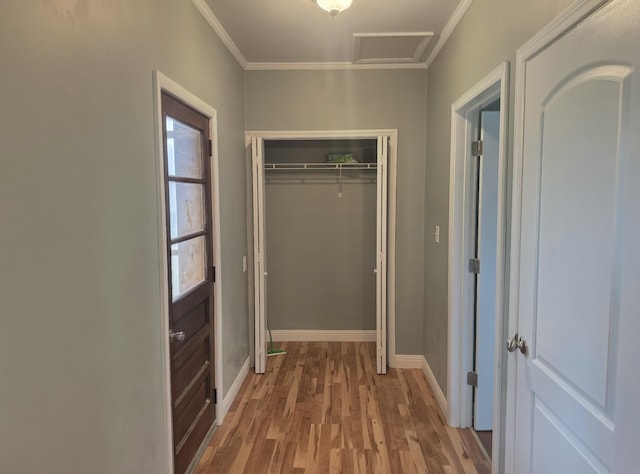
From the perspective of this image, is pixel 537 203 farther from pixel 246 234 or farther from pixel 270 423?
pixel 246 234

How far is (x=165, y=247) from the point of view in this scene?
1.86 meters

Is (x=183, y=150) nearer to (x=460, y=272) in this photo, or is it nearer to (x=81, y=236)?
(x=81, y=236)

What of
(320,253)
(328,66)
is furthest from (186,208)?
(320,253)

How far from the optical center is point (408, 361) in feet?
12.0

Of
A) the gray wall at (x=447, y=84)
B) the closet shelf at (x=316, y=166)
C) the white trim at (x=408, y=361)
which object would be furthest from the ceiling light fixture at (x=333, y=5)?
the white trim at (x=408, y=361)

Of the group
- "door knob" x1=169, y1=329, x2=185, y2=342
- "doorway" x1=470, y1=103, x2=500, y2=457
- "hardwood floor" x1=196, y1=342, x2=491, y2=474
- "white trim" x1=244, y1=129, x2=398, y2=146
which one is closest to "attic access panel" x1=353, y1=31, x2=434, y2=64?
"white trim" x1=244, y1=129, x2=398, y2=146

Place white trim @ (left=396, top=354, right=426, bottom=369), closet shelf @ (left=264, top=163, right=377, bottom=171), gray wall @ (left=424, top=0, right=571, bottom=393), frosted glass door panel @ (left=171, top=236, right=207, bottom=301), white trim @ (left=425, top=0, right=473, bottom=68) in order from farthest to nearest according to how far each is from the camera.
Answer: closet shelf @ (left=264, top=163, right=377, bottom=171), white trim @ (left=396, top=354, right=426, bottom=369), white trim @ (left=425, top=0, right=473, bottom=68), frosted glass door panel @ (left=171, top=236, right=207, bottom=301), gray wall @ (left=424, top=0, right=571, bottom=393)

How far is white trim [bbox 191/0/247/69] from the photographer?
7.64 feet

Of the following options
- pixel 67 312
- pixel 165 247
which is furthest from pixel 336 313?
pixel 67 312

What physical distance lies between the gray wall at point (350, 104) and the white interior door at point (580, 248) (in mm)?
1863

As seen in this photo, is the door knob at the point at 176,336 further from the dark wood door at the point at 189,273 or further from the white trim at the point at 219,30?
the white trim at the point at 219,30

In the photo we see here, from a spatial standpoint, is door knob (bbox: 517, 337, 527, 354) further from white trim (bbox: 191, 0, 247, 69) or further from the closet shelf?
the closet shelf

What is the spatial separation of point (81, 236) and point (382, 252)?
253 cm

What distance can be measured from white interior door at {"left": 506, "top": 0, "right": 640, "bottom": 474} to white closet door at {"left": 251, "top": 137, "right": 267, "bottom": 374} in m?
2.20
